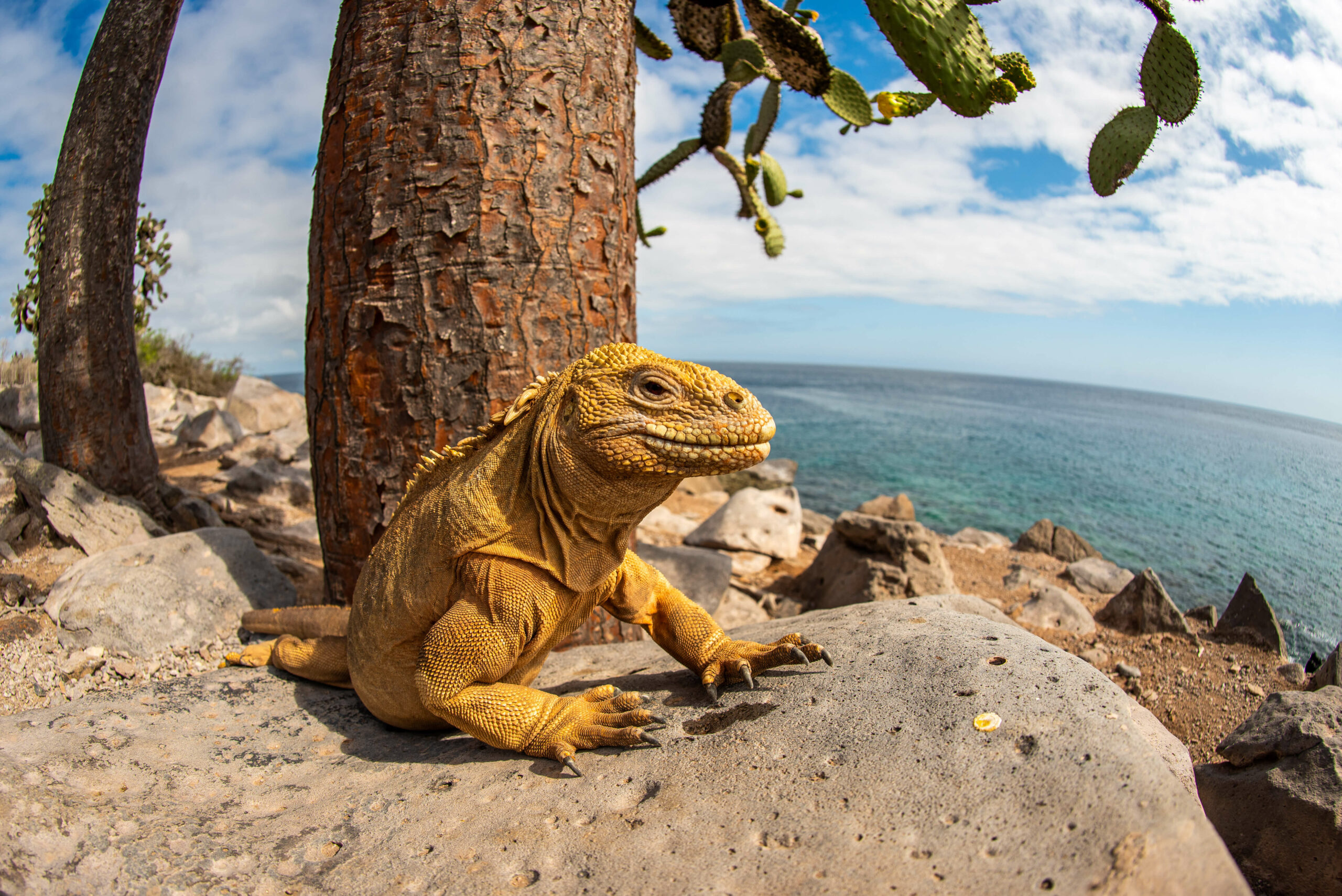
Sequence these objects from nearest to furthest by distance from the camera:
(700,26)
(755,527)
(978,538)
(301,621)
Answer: (301,621) → (700,26) → (755,527) → (978,538)

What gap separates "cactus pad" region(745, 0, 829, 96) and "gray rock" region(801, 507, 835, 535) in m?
7.08

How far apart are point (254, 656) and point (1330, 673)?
550 centimetres

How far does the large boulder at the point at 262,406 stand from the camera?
52.4 ft

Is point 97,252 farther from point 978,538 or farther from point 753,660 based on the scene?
point 978,538

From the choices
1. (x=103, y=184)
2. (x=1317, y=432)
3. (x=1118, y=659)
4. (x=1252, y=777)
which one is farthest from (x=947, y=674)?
(x=103, y=184)

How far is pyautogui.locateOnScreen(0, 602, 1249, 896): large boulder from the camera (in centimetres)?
177

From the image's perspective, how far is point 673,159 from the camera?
7953 millimetres

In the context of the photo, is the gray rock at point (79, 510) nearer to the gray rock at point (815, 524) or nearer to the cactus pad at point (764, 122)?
the cactus pad at point (764, 122)

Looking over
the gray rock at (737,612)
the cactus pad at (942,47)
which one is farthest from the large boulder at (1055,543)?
the cactus pad at (942,47)

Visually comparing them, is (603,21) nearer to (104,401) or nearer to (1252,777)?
(1252,777)

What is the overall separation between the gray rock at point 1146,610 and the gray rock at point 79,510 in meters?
7.31

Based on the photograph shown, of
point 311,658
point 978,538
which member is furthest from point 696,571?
point 978,538

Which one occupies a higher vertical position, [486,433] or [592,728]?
[486,433]

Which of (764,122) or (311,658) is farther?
(764,122)
